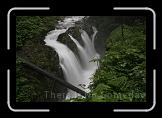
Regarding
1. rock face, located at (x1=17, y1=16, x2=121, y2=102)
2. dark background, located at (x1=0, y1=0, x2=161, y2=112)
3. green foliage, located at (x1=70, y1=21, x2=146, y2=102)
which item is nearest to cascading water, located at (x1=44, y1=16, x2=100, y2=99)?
rock face, located at (x1=17, y1=16, x2=121, y2=102)

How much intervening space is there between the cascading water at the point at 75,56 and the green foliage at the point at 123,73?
0.84 ft

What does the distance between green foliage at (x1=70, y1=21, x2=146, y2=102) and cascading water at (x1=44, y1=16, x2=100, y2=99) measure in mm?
255

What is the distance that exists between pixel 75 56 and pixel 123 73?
1.33m

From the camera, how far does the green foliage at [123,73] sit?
3363 mm

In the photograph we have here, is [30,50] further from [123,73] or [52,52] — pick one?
[123,73]

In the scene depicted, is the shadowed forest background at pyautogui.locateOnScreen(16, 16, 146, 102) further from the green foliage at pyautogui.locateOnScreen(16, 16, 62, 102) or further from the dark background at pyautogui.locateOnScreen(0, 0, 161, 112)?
the dark background at pyautogui.locateOnScreen(0, 0, 161, 112)

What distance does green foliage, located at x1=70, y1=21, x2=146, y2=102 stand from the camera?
3.36 meters

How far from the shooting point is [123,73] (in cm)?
418
